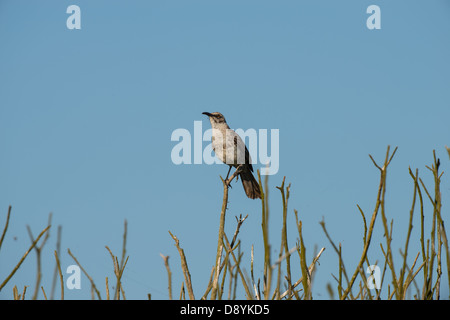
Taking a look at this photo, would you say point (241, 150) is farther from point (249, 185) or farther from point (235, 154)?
point (249, 185)

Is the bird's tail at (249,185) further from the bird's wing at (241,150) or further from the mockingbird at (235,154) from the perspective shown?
the bird's wing at (241,150)

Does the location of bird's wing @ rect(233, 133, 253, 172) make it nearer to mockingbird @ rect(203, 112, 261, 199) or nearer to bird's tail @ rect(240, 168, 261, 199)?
mockingbird @ rect(203, 112, 261, 199)

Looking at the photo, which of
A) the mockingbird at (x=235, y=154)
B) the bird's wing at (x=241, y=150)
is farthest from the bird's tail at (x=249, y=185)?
the bird's wing at (x=241, y=150)

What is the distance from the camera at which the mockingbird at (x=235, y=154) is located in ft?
26.9

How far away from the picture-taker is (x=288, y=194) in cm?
252

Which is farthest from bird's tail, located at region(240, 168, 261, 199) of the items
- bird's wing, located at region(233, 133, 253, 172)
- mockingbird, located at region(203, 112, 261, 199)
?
bird's wing, located at region(233, 133, 253, 172)

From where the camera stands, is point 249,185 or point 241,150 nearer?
point 249,185

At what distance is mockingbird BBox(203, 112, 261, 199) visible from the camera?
819 centimetres

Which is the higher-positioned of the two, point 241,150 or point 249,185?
point 241,150

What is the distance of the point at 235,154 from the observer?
8227 millimetres

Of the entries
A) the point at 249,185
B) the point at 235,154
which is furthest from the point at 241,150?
the point at 249,185

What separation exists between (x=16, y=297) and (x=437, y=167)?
2110 millimetres

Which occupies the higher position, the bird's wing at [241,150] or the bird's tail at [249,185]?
the bird's wing at [241,150]
